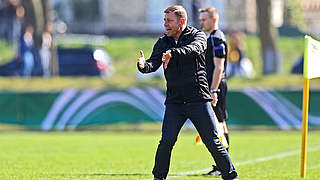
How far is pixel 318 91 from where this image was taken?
69.5ft

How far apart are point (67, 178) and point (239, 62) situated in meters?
17.4

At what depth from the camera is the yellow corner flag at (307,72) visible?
10.0 meters

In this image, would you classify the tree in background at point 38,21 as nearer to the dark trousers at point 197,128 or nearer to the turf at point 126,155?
the turf at point 126,155

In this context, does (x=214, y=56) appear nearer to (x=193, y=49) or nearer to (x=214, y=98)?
(x=214, y=98)

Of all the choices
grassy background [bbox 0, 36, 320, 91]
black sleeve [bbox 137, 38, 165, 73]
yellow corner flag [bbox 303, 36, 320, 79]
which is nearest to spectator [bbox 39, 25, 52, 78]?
grassy background [bbox 0, 36, 320, 91]

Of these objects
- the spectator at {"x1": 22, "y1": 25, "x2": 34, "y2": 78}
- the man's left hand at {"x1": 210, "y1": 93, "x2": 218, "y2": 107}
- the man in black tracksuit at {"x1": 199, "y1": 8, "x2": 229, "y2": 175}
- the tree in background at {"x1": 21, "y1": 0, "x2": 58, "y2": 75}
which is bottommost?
the spectator at {"x1": 22, "y1": 25, "x2": 34, "y2": 78}

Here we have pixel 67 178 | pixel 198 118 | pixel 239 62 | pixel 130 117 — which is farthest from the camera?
pixel 239 62

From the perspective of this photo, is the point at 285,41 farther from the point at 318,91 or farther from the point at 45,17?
the point at 318,91

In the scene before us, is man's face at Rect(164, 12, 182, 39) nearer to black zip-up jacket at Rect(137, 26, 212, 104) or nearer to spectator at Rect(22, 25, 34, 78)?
black zip-up jacket at Rect(137, 26, 212, 104)

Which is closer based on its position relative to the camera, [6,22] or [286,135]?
[286,135]

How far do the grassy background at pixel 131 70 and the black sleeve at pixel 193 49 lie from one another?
13.2 m

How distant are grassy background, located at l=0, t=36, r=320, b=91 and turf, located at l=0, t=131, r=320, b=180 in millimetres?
3526

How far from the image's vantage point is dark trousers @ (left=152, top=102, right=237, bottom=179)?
361 inches

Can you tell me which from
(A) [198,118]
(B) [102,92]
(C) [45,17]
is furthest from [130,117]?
(A) [198,118]
